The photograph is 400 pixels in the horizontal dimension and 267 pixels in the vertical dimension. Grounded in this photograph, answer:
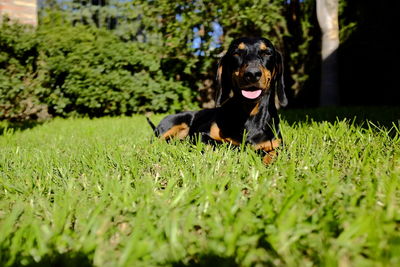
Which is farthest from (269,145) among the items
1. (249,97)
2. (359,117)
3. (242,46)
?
(359,117)

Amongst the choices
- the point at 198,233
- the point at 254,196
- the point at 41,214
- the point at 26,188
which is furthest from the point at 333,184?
the point at 26,188

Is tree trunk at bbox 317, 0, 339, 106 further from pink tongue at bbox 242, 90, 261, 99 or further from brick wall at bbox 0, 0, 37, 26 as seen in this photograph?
brick wall at bbox 0, 0, 37, 26

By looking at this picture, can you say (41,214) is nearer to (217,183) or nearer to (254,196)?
(217,183)

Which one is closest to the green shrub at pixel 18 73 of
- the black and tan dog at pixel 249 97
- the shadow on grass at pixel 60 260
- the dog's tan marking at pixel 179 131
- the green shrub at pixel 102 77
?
the green shrub at pixel 102 77

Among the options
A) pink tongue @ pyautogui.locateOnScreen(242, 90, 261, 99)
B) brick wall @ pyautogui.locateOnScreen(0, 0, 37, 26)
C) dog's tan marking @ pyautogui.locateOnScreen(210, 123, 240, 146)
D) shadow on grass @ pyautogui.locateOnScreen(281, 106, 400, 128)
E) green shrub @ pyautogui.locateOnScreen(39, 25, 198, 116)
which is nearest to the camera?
pink tongue @ pyautogui.locateOnScreen(242, 90, 261, 99)

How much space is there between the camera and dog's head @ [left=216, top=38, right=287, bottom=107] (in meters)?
2.59

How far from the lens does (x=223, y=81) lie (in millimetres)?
3158

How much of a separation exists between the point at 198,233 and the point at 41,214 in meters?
0.77

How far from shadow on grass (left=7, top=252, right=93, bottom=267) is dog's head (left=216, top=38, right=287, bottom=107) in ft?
6.36

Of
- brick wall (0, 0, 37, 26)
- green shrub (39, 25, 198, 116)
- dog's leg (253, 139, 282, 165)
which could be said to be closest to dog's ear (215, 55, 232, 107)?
dog's leg (253, 139, 282, 165)

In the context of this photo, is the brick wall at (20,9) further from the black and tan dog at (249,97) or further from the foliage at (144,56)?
the black and tan dog at (249,97)

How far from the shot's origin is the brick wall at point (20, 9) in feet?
25.1

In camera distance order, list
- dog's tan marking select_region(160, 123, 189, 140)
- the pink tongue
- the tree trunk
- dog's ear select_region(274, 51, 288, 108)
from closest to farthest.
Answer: the pink tongue → dog's ear select_region(274, 51, 288, 108) → dog's tan marking select_region(160, 123, 189, 140) → the tree trunk

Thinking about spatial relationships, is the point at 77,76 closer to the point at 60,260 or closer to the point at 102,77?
the point at 102,77
